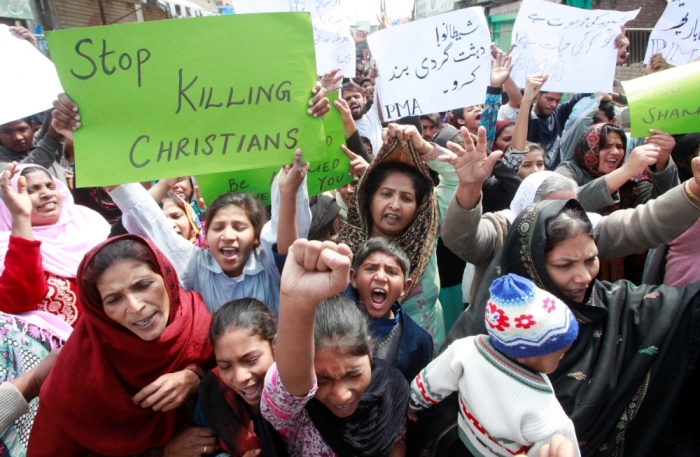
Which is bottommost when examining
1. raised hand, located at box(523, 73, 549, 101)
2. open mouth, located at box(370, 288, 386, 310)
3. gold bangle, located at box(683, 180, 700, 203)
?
open mouth, located at box(370, 288, 386, 310)

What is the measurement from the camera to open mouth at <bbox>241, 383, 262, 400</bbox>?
149cm

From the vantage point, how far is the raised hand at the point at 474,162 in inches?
73.1

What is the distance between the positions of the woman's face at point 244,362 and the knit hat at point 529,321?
815 mm

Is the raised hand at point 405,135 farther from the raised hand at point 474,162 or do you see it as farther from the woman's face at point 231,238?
the woman's face at point 231,238

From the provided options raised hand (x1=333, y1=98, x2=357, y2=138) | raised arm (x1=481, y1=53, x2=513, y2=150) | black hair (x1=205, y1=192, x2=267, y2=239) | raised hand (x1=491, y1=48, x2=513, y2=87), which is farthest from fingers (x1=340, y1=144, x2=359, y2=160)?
raised hand (x1=491, y1=48, x2=513, y2=87)

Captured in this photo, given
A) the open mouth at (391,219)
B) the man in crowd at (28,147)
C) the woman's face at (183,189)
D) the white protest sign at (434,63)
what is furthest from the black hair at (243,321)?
the man in crowd at (28,147)

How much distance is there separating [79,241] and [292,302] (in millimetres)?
1951

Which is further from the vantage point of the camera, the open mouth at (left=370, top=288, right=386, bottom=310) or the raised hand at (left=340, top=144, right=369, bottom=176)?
the raised hand at (left=340, top=144, right=369, bottom=176)

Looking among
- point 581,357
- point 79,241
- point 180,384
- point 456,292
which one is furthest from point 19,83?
point 581,357

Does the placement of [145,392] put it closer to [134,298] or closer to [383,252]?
[134,298]

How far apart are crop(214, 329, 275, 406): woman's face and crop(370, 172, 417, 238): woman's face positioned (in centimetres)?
96

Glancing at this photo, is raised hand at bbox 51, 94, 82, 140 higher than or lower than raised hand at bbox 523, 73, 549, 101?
lower

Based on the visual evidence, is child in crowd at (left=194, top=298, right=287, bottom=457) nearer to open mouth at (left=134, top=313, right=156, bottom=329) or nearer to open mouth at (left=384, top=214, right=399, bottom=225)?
open mouth at (left=134, top=313, right=156, bottom=329)

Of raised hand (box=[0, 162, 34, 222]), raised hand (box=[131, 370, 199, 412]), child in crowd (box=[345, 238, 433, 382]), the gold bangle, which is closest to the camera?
raised hand (box=[131, 370, 199, 412])
